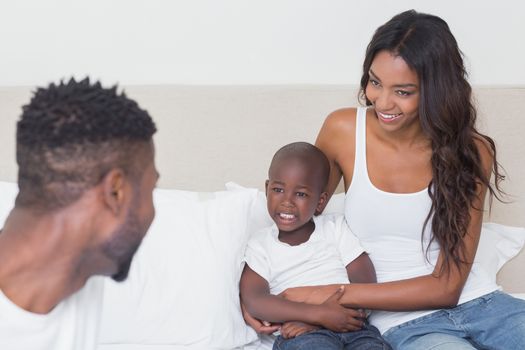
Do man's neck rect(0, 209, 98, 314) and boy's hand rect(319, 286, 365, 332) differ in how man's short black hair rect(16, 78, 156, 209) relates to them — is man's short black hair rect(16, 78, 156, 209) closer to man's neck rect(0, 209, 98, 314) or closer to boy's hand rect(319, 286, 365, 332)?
man's neck rect(0, 209, 98, 314)

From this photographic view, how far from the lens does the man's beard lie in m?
1.05

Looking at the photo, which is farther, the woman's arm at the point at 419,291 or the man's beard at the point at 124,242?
the woman's arm at the point at 419,291

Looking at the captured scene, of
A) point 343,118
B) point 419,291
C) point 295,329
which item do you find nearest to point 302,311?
point 295,329

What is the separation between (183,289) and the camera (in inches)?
68.7

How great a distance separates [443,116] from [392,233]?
0.31 m

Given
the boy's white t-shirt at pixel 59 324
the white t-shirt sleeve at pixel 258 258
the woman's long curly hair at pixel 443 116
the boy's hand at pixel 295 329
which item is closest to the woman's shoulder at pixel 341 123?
the woman's long curly hair at pixel 443 116

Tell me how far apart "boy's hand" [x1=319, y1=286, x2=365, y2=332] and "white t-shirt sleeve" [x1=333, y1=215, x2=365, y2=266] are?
119 mm

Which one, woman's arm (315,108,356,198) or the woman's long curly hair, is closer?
the woman's long curly hair

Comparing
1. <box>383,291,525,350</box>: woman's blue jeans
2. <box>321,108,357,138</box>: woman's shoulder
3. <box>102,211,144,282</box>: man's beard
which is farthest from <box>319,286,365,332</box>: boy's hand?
<box>102,211,144,282</box>: man's beard

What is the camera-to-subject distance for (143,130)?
1025mm

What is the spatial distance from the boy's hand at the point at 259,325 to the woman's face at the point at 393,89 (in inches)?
21.3

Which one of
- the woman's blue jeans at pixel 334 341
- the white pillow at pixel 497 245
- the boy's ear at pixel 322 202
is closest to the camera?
the woman's blue jeans at pixel 334 341

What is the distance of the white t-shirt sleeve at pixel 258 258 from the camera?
1.78 meters

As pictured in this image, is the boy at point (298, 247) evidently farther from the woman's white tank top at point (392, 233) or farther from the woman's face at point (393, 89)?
the woman's face at point (393, 89)
